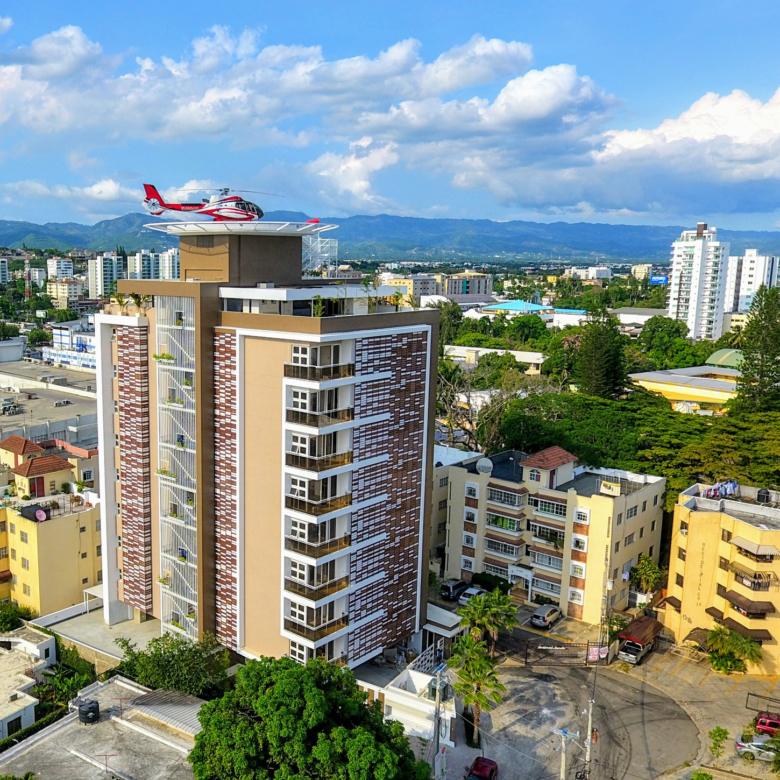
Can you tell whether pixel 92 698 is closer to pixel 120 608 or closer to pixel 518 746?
pixel 120 608

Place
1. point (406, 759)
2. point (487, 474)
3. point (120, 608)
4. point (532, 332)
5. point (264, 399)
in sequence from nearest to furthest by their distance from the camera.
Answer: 1. point (406, 759)
2. point (264, 399)
3. point (120, 608)
4. point (487, 474)
5. point (532, 332)

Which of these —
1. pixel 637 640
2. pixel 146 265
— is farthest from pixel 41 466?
pixel 146 265

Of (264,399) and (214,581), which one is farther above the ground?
(264,399)

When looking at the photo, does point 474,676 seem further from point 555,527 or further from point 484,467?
point 484,467

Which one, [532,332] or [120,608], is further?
[532,332]

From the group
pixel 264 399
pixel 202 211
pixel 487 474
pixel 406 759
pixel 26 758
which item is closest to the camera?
pixel 406 759

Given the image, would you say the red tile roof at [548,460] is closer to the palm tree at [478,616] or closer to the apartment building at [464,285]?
the palm tree at [478,616]

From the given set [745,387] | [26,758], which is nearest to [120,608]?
[26,758]
